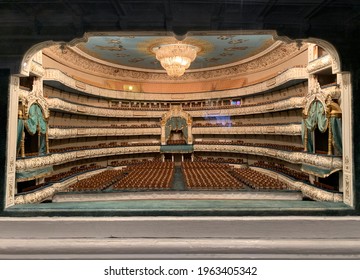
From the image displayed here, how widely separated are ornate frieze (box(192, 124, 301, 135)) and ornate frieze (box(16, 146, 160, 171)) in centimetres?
474

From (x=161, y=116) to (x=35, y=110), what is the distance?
14820 millimetres

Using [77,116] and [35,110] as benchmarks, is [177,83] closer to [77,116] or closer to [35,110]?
[77,116]

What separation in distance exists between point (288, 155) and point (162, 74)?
15.2m

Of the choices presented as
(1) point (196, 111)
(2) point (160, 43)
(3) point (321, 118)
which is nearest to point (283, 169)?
(3) point (321, 118)

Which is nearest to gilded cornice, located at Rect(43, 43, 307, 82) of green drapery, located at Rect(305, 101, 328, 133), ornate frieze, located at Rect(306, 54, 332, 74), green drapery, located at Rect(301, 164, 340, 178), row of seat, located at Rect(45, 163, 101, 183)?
ornate frieze, located at Rect(306, 54, 332, 74)

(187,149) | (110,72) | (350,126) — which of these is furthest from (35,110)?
(187,149)

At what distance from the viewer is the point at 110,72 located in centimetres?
2130

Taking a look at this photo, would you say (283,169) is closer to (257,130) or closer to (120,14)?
(257,130)

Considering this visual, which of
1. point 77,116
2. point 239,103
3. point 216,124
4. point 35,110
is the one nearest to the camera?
point 35,110

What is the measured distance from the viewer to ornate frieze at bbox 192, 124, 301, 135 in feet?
43.3

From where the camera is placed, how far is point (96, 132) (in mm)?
→ 18656

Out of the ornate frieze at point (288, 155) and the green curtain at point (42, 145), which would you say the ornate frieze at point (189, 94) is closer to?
the green curtain at point (42, 145)

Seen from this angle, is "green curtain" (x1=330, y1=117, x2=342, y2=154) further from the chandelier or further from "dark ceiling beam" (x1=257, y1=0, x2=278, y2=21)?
the chandelier

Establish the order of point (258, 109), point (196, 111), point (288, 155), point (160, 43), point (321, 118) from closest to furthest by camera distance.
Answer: point (321, 118) < point (288, 155) < point (160, 43) < point (258, 109) < point (196, 111)
